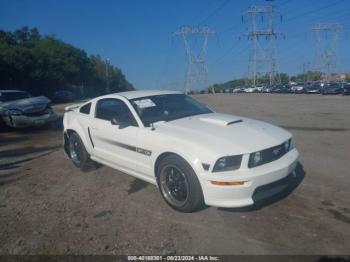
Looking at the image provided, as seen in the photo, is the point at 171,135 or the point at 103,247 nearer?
the point at 103,247

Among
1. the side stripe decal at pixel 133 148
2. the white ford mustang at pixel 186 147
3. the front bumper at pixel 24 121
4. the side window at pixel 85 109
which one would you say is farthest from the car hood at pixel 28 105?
the side stripe decal at pixel 133 148

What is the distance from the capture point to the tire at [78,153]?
6.05 metres

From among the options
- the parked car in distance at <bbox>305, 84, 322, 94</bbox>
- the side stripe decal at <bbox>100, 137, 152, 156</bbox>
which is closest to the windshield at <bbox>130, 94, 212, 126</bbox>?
the side stripe decal at <bbox>100, 137, 152, 156</bbox>

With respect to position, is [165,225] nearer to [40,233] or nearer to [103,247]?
[103,247]

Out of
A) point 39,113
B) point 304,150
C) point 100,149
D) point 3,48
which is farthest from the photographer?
point 3,48

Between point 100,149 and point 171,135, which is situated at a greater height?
point 171,135

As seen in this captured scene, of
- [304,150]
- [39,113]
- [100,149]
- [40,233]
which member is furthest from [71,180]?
[39,113]

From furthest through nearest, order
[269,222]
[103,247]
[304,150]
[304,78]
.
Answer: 1. [304,78]
2. [304,150]
3. [269,222]
4. [103,247]

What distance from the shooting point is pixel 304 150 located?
7242mm

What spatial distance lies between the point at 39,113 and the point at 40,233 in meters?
8.42

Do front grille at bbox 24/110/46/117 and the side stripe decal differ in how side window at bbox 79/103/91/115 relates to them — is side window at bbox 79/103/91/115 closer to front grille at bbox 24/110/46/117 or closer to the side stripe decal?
the side stripe decal

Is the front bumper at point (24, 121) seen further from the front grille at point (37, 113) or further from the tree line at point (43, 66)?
the tree line at point (43, 66)

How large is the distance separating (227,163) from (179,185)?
0.75 metres

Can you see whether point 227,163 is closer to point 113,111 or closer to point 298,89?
point 113,111
